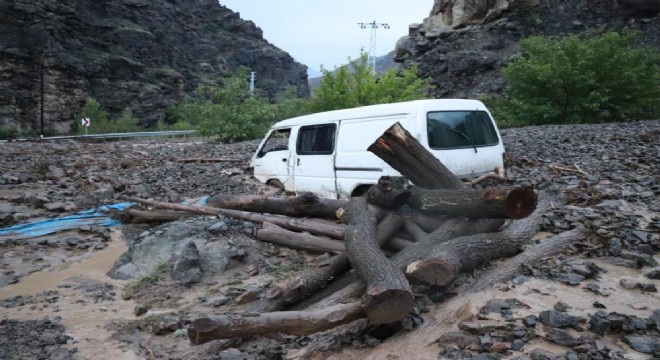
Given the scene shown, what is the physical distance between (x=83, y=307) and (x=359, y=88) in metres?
18.3

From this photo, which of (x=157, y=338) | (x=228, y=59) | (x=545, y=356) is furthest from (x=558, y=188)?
(x=228, y=59)

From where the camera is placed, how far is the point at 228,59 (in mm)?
70438

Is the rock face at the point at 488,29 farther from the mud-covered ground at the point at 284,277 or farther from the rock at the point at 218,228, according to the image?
the rock at the point at 218,228

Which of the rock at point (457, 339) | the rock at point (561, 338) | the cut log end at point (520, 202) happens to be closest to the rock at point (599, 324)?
the rock at point (561, 338)

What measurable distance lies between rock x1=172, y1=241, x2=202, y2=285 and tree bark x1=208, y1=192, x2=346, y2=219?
162cm

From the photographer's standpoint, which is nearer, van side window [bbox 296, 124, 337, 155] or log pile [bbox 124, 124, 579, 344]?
log pile [bbox 124, 124, 579, 344]

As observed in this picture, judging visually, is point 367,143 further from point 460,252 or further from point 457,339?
point 457,339

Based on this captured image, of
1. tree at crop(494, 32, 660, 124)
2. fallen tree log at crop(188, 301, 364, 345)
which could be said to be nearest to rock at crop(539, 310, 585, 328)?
fallen tree log at crop(188, 301, 364, 345)

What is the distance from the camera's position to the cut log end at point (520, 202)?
12.7 ft

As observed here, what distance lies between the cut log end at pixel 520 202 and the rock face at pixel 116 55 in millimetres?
42590

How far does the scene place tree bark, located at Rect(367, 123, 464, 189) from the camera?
15.6 feet

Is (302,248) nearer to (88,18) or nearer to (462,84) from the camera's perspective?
(462,84)

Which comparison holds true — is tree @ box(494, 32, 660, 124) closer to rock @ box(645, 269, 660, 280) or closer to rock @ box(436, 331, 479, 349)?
rock @ box(645, 269, 660, 280)

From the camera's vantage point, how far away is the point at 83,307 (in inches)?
183
